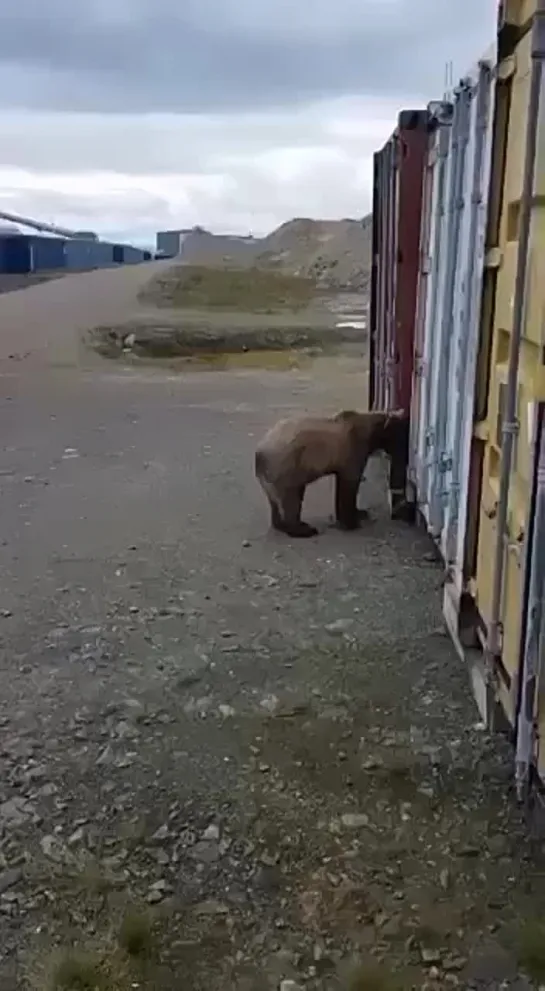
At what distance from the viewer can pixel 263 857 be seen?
3.37 meters

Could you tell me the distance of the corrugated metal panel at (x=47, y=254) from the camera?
4247 cm

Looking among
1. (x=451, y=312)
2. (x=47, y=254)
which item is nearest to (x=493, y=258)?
(x=451, y=312)

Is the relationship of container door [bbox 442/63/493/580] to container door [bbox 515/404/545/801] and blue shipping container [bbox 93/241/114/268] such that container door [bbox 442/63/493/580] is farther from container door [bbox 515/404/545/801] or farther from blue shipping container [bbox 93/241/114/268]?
blue shipping container [bbox 93/241/114/268]

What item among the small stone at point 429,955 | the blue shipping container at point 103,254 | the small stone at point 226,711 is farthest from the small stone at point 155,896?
the blue shipping container at point 103,254

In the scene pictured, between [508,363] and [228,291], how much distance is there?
87.5 ft

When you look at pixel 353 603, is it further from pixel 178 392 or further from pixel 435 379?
pixel 178 392

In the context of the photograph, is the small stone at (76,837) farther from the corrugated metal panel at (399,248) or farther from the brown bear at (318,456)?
the corrugated metal panel at (399,248)

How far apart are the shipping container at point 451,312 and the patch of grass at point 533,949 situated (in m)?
1.62

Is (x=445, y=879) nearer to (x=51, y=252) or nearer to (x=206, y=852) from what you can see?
(x=206, y=852)

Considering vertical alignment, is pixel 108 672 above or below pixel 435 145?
below

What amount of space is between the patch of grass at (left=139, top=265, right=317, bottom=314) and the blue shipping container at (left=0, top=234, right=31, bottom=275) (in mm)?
8629

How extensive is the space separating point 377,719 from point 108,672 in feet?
3.75

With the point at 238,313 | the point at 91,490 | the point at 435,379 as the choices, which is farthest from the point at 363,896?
the point at 238,313

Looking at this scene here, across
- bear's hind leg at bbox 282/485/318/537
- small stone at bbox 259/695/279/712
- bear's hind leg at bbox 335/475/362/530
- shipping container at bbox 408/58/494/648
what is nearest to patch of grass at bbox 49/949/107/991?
small stone at bbox 259/695/279/712
